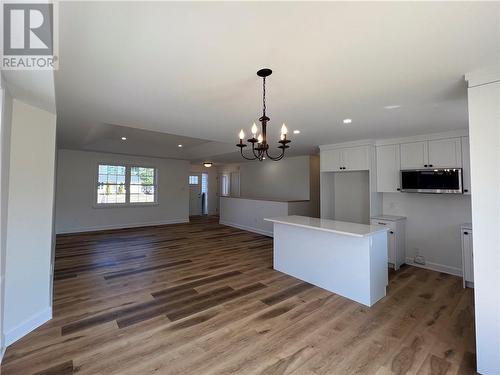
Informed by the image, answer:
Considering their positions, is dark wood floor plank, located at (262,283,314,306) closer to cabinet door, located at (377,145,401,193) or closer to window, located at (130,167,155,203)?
cabinet door, located at (377,145,401,193)

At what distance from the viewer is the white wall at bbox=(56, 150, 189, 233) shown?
6586 millimetres

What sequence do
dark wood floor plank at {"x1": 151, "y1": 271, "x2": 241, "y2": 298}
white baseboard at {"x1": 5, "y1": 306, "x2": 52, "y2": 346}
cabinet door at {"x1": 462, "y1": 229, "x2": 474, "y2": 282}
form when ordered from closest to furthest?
white baseboard at {"x1": 5, "y1": 306, "x2": 52, "y2": 346} < dark wood floor plank at {"x1": 151, "y1": 271, "x2": 241, "y2": 298} < cabinet door at {"x1": 462, "y1": 229, "x2": 474, "y2": 282}

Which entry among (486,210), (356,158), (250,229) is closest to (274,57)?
(486,210)

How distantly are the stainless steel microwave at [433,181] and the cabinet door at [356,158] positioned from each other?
25.8 inches

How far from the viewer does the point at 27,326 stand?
2264 millimetres

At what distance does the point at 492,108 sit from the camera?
178 centimetres

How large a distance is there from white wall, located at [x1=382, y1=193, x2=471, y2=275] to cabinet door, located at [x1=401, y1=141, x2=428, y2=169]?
617 mm

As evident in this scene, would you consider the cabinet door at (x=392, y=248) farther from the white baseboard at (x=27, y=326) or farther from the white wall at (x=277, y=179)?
the white baseboard at (x=27, y=326)

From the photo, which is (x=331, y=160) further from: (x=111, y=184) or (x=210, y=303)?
(x=111, y=184)

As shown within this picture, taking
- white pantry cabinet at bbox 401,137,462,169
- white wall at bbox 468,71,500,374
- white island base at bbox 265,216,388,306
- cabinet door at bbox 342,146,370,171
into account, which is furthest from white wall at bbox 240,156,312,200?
white wall at bbox 468,71,500,374

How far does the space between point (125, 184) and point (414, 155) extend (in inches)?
305

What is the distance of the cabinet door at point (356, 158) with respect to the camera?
4.52 metres

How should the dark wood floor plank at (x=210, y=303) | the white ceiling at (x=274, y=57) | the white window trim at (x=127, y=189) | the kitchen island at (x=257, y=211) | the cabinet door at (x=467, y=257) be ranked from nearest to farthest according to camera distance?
the white ceiling at (x=274, y=57) < the dark wood floor plank at (x=210, y=303) < the cabinet door at (x=467, y=257) < the kitchen island at (x=257, y=211) < the white window trim at (x=127, y=189)

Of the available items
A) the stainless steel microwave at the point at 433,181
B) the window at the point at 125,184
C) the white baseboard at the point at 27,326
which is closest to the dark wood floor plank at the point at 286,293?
the white baseboard at the point at 27,326
